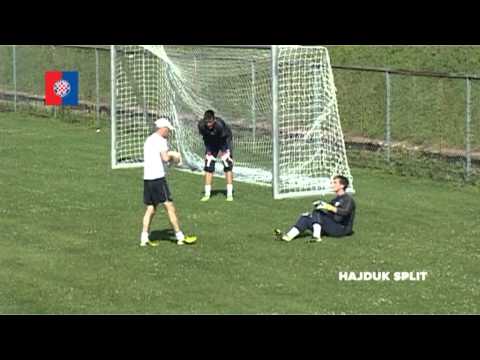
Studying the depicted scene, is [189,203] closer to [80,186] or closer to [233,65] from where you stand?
[80,186]

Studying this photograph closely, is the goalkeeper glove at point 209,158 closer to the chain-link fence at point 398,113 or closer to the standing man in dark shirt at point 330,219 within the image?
the standing man in dark shirt at point 330,219

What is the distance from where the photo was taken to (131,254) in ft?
60.9

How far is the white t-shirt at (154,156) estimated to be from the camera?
62.5 feet

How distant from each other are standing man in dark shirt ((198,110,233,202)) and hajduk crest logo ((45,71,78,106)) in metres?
15.9

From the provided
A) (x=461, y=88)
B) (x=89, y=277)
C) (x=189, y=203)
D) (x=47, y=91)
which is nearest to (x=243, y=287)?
(x=89, y=277)

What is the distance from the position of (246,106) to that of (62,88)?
43.4 ft

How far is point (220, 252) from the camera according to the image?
18781mm

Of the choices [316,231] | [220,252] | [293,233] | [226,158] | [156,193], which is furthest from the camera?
[226,158]

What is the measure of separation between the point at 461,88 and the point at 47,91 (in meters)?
13.5

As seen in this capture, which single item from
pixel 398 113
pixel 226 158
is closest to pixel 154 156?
pixel 226 158

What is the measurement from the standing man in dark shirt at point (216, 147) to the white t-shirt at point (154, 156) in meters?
4.21

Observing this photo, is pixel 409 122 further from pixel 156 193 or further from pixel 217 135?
pixel 156 193

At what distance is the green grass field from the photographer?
15.7 m

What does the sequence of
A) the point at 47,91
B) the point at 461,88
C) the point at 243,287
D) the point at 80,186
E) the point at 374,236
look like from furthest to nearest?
the point at 47,91 < the point at 461,88 < the point at 80,186 < the point at 374,236 < the point at 243,287
